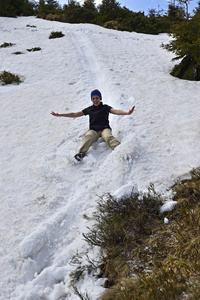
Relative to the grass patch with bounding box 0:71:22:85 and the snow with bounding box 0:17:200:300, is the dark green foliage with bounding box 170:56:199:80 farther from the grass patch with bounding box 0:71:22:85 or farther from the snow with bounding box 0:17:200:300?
the grass patch with bounding box 0:71:22:85

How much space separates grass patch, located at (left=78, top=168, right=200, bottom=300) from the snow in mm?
221

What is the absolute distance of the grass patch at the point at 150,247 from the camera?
1.44 metres

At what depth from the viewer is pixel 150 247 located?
6.38ft

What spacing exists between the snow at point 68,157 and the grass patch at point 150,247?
221 mm

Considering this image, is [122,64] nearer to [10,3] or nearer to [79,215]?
[79,215]

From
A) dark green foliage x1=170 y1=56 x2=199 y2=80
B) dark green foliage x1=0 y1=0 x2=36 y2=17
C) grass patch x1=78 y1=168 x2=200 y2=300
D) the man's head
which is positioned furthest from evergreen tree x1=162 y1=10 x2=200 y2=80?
dark green foliage x1=0 y1=0 x2=36 y2=17

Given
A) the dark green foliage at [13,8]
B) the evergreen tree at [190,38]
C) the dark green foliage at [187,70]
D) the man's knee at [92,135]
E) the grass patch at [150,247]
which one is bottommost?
the grass patch at [150,247]

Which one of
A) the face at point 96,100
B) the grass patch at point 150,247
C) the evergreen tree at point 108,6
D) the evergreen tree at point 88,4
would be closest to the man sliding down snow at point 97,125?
the face at point 96,100

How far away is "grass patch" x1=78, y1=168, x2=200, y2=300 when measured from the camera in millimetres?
1441

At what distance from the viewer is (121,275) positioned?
1.79m

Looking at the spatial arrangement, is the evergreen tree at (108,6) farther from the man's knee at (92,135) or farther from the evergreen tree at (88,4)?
the man's knee at (92,135)

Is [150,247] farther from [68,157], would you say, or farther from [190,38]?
[190,38]

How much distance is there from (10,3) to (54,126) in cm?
2970

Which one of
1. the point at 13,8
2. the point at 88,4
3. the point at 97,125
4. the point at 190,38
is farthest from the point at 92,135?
the point at 88,4
